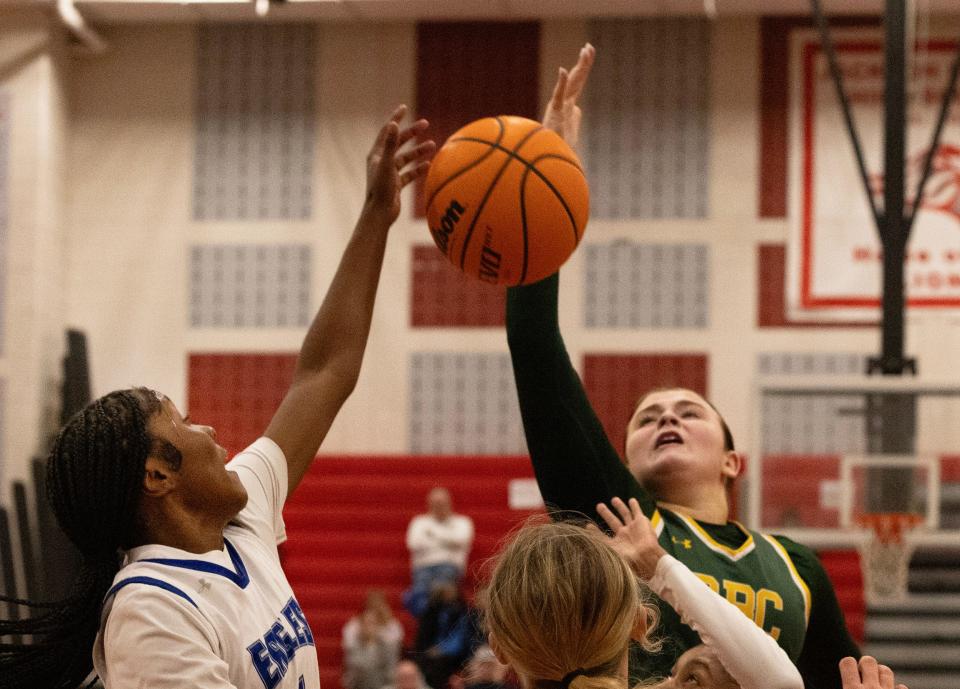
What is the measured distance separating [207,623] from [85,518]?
0.30 m

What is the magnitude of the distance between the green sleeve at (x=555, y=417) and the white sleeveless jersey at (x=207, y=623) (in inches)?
27.7

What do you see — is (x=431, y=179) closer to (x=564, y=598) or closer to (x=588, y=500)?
(x=588, y=500)

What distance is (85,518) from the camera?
2.28 m

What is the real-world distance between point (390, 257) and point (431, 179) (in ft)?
32.9

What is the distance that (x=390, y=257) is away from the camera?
43.4ft

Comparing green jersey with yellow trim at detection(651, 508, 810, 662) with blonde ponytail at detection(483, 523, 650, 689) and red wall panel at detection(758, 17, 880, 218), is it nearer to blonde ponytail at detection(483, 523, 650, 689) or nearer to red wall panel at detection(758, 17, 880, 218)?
blonde ponytail at detection(483, 523, 650, 689)

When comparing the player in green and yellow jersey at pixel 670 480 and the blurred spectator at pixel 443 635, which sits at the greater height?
the player in green and yellow jersey at pixel 670 480

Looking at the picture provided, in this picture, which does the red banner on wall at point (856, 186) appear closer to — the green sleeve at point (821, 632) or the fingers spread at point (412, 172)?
the green sleeve at point (821, 632)

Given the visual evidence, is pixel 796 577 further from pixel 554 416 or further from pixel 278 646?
pixel 278 646

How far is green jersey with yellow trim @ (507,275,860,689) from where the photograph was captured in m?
2.90

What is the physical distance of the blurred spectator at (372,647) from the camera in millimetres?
9945

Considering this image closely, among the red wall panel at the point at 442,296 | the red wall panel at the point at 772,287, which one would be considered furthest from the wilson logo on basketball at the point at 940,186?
the red wall panel at the point at 442,296

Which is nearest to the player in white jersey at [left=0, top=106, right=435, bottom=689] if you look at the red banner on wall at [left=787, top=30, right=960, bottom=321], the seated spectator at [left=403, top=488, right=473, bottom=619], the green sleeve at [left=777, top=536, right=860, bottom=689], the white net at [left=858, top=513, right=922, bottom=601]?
the green sleeve at [left=777, top=536, right=860, bottom=689]

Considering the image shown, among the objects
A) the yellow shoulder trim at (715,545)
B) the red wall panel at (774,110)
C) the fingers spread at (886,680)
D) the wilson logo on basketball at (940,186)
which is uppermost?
the red wall panel at (774,110)
